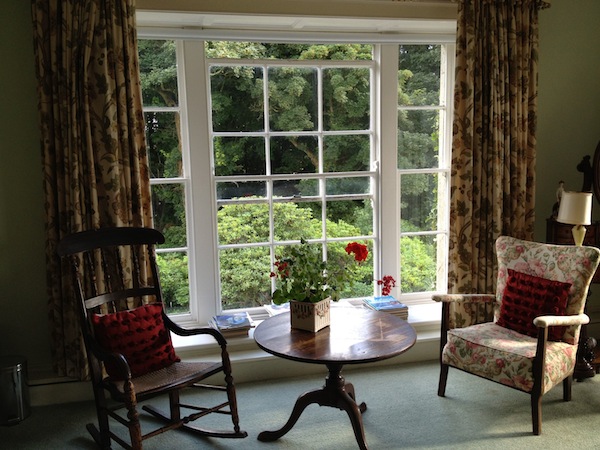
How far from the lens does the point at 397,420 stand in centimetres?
312

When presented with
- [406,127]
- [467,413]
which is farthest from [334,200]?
[467,413]

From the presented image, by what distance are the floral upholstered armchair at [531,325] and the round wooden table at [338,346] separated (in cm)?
49

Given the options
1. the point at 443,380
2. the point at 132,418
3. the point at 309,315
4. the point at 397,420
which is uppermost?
the point at 309,315

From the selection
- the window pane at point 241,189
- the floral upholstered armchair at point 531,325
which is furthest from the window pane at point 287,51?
the floral upholstered armchair at point 531,325

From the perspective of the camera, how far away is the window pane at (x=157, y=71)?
3.64 m

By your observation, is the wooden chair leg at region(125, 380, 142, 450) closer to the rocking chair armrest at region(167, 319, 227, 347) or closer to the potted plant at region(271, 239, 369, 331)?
the rocking chair armrest at region(167, 319, 227, 347)

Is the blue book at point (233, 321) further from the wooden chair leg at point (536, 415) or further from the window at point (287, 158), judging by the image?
the wooden chair leg at point (536, 415)

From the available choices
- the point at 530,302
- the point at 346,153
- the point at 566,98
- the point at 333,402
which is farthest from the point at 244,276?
the point at 566,98

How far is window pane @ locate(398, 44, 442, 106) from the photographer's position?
404 centimetres

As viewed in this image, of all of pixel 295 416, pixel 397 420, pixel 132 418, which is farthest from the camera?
pixel 397 420

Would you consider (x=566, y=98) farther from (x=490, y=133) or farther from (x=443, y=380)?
(x=443, y=380)

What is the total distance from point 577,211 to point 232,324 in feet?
7.39

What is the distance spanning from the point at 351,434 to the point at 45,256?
6.58ft

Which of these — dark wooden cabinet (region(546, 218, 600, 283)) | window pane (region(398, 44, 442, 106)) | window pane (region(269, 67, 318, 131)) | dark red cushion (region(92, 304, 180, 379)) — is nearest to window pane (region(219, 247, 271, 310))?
window pane (region(269, 67, 318, 131))
